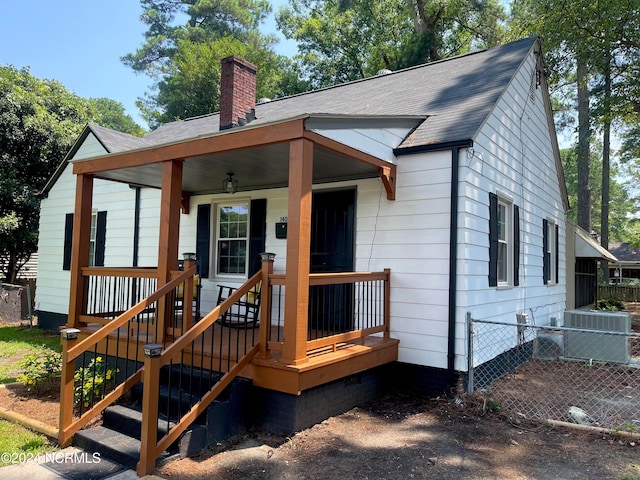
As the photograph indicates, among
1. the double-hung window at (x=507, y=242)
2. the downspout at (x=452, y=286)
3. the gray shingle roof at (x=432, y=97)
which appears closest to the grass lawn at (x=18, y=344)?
the gray shingle roof at (x=432, y=97)

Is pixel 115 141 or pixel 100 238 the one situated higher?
pixel 115 141

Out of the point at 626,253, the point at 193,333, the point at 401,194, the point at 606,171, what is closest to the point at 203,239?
the point at 401,194

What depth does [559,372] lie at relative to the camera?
22.6ft

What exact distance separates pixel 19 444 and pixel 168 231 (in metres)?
2.43

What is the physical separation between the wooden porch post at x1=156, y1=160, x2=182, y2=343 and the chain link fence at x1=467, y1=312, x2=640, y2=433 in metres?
3.46

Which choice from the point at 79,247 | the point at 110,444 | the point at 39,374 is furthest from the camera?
the point at 79,247

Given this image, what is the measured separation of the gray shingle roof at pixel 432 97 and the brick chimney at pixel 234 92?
1.47 feet

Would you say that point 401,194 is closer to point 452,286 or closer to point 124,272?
point 452,286

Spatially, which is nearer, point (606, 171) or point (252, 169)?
point (252, 169)

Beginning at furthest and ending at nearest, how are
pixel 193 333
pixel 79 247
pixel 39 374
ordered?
pixel 79 247 → pixel 39 374 → pixel 193 333

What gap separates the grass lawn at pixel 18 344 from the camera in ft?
22.4

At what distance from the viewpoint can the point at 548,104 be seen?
9414 millimetres

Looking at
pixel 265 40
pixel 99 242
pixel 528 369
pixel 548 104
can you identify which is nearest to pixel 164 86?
pixel 265 40

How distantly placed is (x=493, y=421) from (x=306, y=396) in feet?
6.67
